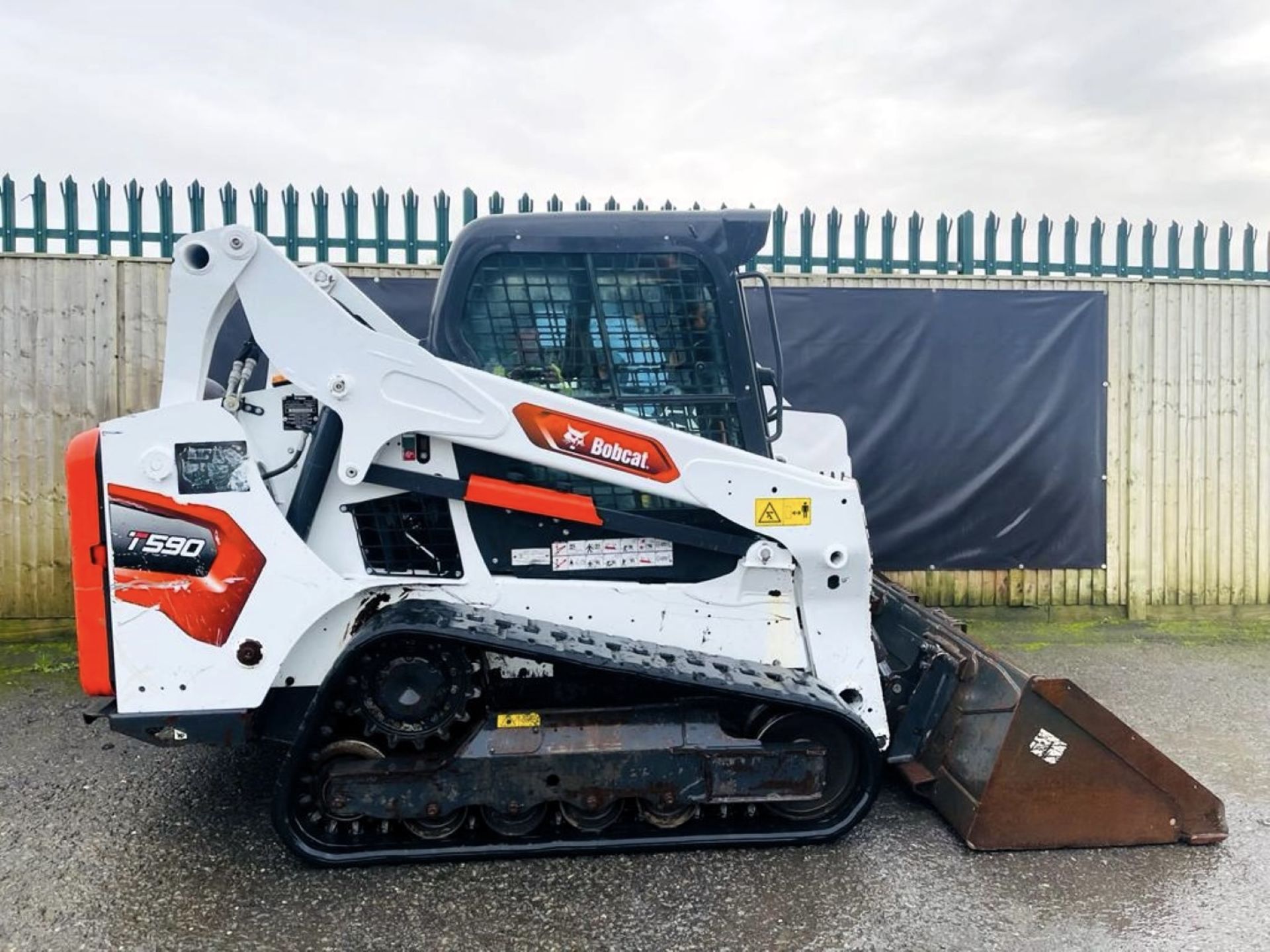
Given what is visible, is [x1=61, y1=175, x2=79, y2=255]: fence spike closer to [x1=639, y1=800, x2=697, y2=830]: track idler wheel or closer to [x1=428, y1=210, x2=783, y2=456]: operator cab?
[x1=428, y1=210, x2=783, y2=456]: operator cab

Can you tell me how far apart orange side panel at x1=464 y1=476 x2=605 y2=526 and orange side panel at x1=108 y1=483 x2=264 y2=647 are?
77 centimetres

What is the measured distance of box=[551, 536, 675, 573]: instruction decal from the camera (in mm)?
3498

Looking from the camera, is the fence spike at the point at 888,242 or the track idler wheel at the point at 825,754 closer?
the track idler wheel at the point at 825,754

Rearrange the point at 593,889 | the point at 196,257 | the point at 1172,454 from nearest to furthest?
the point at 593,889
the point at 196,257
the point at 1172,454

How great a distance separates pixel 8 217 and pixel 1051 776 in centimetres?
650

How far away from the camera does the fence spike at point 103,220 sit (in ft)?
19.5

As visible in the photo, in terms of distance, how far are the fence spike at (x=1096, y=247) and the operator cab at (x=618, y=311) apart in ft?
13.6

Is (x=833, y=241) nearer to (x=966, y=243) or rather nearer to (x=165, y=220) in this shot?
(x=966, y=243)

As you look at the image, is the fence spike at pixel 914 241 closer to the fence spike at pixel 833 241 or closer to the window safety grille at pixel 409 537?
the fence spike at pixel 833 241

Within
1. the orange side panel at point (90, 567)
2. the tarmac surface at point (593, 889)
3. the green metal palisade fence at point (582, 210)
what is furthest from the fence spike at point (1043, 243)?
the orange side panel at point (90, 567)

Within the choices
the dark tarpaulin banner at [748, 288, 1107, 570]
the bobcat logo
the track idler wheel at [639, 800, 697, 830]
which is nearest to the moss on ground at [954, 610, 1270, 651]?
the dark tarpaulin banner at [748, 288, 1107, 570]

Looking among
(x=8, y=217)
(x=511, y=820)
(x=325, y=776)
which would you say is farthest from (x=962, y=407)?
(x=8, y=217)

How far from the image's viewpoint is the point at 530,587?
136 inches

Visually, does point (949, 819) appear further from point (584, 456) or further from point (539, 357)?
point (539, 357)
